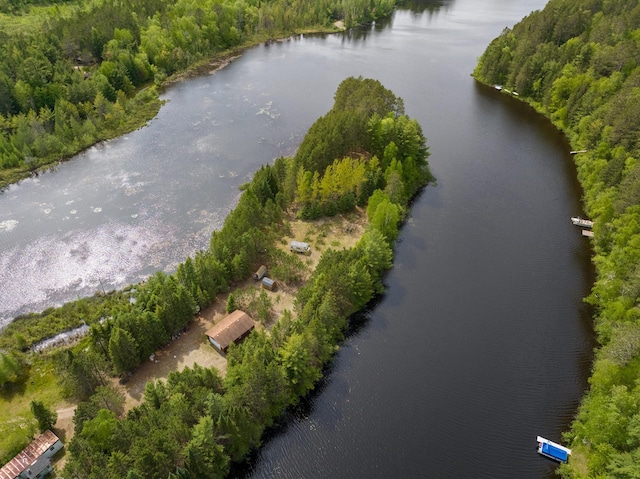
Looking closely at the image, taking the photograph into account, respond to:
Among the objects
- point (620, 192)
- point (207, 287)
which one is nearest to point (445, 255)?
point (620, 192)

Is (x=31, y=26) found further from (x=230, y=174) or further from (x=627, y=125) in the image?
(x=627, y=125)

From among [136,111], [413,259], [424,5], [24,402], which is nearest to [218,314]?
[24,402]

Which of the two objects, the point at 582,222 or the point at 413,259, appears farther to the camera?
the point at 582,222

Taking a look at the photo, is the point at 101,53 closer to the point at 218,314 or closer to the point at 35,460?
the point at 218,314

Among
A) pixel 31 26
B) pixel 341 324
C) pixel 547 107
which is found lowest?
pixel 341 324

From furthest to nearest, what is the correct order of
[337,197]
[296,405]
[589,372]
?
[337,197]
[589,372]
[296,405]
